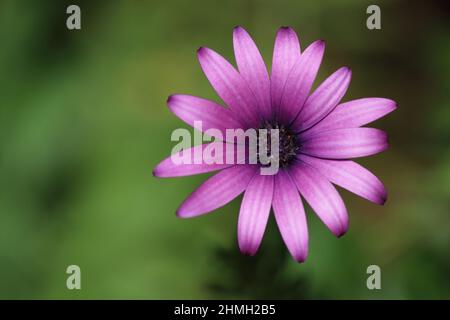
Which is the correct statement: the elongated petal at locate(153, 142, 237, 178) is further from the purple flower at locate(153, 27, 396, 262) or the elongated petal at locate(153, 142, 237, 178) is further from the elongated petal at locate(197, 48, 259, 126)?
the elongated petal at locate(197, 48, 259, 126)

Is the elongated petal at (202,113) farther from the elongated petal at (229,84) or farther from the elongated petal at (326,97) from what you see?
the elongated petal at (326,97)

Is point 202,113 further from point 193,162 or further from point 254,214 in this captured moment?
point 254,214

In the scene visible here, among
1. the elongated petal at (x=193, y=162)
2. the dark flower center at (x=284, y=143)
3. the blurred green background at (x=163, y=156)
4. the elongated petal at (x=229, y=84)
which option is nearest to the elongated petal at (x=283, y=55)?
the elongated petal at (x=229, y=84)

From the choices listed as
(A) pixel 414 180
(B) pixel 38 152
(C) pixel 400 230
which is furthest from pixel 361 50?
(B) pixel 38 152

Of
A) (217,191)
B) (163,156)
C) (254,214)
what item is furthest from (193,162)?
(163,156)

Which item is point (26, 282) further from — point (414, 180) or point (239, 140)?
point (414, 180)

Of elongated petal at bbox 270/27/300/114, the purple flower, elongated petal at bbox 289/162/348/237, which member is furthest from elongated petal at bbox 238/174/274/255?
elongated petal at bbox 270/27/300/114
